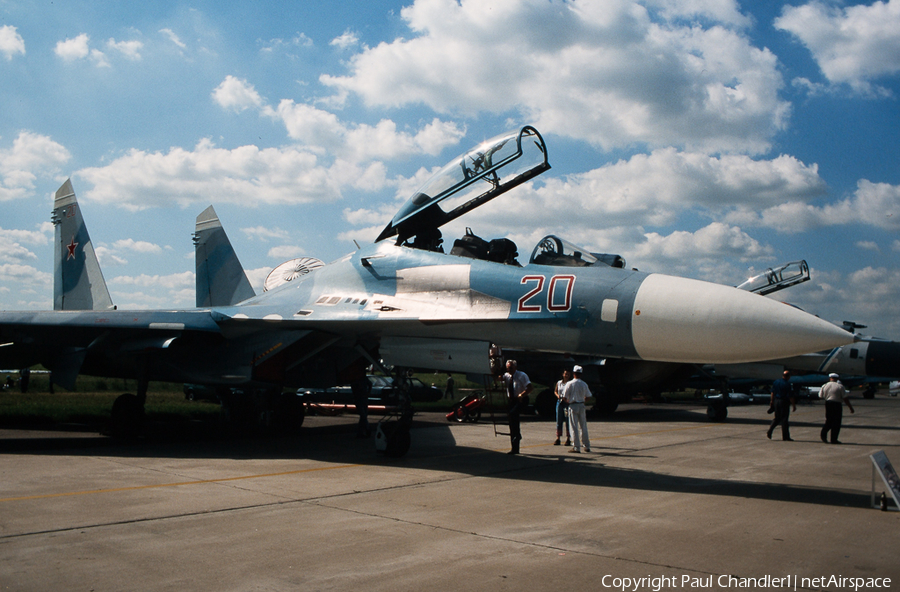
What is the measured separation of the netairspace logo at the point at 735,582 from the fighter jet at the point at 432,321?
2667 mm

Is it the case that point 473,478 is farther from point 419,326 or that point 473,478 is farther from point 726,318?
point 726,318

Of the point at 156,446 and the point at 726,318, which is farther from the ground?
the point at 726,318

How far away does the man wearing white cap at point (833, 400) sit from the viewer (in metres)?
11.3

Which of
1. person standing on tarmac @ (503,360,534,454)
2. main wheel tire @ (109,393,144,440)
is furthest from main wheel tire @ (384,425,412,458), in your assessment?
main wheel tire @ (109,393,144,440)

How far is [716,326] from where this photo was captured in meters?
6.24

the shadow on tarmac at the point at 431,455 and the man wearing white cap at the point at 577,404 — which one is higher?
the man wearing white cap at the point at 577,404

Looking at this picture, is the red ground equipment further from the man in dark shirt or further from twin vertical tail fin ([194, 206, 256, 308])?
the man in dark shirt

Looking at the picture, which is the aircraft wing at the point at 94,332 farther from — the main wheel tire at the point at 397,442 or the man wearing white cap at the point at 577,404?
the man wearing white cap at the point at 577,404

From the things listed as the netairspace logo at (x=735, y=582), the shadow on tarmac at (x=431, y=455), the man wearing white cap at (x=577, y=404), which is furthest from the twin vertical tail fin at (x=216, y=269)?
the netairspace logo at (x=735, y=582)

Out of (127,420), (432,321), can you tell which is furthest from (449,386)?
(432,321)

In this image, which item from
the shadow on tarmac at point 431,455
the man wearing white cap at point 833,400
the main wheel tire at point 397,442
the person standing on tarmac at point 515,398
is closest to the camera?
the shadow on tarmac at point 431,455

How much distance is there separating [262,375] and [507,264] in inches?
174

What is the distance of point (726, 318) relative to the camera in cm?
621

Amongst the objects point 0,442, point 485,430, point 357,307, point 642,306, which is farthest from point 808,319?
point 0,442
